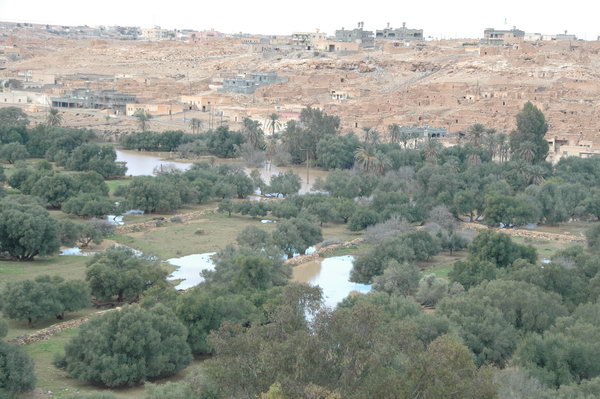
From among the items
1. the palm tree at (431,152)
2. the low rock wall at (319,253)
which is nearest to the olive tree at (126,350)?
the low rock wall at (319,253)

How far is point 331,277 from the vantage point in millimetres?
30812

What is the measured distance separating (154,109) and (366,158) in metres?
29.8

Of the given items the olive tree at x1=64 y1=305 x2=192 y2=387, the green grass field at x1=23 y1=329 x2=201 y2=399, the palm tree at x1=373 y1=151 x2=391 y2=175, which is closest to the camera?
the green grass field at x1=23 y1=329 x2=201 y2=399

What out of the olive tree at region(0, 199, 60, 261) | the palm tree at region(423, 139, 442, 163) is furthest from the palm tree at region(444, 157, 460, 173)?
the olive tree at region(0, 199, 60, 261)

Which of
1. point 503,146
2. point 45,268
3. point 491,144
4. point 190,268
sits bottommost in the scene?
point 190,268

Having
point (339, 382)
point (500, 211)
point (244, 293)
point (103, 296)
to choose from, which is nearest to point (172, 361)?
point (244, 293)

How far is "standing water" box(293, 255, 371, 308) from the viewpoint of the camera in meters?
28.4

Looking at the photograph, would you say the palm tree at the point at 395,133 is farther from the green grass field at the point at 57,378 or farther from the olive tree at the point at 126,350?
the olive tree at the point at 126,350

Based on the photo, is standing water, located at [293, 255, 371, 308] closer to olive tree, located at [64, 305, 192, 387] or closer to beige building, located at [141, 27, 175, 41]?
olive tree, located at [64, 305, 192, 387]

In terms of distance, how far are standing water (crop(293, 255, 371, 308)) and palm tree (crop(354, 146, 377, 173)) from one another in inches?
585

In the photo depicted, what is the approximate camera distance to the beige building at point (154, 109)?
73688 millimetres

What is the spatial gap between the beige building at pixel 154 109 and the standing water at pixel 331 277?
4227 cm

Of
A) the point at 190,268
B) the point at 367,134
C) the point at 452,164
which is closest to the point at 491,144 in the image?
the point at 452,164

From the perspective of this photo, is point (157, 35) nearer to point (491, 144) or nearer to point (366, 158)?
point (491, 144)
